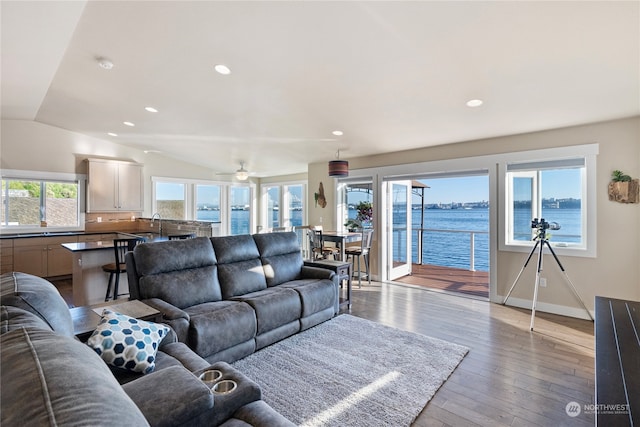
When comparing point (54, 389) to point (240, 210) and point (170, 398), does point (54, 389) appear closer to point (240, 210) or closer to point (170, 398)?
point (170, 398)

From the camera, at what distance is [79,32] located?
3.03 meters

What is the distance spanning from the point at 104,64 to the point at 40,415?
413 centimetres

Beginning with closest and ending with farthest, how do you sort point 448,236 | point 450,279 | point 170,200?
point 450,279 < point 448,236 < point 170,200

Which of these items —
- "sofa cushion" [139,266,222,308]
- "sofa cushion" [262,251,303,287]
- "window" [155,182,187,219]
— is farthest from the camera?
"window" [155,182,187,219]

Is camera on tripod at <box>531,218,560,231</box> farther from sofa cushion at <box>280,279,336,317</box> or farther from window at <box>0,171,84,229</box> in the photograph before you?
window at <box>0,171,84,229</box>

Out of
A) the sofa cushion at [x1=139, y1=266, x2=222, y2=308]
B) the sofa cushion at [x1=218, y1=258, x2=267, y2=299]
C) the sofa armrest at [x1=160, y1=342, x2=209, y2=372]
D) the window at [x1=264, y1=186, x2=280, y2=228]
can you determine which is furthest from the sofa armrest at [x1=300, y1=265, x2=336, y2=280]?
the window at [x1=264, y1=186, x2=280, y2=228]

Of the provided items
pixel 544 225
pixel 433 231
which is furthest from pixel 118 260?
pixel 433 231

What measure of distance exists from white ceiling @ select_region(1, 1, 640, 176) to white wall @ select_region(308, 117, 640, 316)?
0.23 m

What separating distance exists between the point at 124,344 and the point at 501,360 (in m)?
3.00

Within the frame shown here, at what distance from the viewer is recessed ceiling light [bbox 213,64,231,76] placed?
3.34 metres

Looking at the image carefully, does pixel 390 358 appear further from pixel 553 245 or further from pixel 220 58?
pixel 220 58

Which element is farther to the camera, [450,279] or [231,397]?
[450,279]

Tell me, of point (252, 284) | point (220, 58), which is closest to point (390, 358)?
point (252, 284)

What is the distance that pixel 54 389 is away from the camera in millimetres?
646
